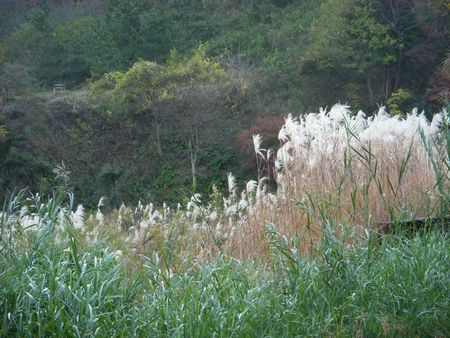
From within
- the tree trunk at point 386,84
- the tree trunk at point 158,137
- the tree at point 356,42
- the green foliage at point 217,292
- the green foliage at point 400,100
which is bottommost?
the green foliage at point 217,292

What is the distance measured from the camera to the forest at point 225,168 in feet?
16.3

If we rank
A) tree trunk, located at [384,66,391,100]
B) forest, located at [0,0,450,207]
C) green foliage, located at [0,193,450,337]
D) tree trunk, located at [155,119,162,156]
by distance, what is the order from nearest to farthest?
green foliage, located at [0,193,450,337], forest, located at [0,0,450,207], tree trunk, located at [384,66,391,100], tree trunk, located at [155,119,162,156]

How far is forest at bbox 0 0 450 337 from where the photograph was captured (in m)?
4.98

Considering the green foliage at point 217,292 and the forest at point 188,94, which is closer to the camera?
the green foliage at point 217,292

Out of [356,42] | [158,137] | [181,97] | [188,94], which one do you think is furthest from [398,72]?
[158,137]

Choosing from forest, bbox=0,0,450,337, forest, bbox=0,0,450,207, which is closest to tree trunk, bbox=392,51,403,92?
forest, bbox=0,0,450,207

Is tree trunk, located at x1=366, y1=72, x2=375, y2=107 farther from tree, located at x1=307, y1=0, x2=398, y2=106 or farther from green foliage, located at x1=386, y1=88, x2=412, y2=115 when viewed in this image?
green foliage, located at x1=386, y1=88, x2=412, y2=115

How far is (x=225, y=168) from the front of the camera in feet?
86.5

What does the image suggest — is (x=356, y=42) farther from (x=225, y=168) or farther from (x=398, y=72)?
(x=225, y=168)

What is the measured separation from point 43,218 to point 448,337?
2.87 metres

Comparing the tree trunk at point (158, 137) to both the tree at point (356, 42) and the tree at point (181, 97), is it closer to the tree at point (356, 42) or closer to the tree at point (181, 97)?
the tree at point (181, 97)

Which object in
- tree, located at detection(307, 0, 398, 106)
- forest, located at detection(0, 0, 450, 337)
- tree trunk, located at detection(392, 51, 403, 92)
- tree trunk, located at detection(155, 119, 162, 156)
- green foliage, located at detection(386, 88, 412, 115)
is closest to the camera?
forest, located at detection(0, 0, 450, 337)

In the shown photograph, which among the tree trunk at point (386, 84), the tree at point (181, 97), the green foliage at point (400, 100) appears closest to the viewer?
the green foliage at point (400, 100)

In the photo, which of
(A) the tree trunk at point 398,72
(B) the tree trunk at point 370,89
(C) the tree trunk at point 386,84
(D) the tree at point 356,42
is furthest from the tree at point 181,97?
(A) the tree trunk at point 398,72
